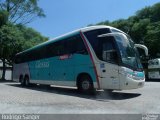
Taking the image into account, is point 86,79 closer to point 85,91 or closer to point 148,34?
point 85,91

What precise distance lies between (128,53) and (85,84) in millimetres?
2800

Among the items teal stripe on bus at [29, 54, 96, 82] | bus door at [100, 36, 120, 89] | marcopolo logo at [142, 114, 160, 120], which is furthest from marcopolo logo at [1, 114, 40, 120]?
teal stripe on bus at [29, 54, 96, 82]

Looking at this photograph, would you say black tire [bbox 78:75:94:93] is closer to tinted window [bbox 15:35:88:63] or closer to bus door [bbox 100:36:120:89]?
bus door [bbox 100:36:120:89]

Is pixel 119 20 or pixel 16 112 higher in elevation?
pixel 119 20

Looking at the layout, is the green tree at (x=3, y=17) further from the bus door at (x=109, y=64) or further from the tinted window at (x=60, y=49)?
the bus door at (x=109, y=64)

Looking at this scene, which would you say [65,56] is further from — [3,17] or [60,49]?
[3,17]

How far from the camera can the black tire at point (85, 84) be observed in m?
13.1

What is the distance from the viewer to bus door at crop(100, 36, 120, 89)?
11.9 m

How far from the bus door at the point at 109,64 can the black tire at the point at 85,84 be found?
92cm

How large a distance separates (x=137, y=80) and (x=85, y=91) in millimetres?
2854

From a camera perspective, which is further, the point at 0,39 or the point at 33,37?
the point at 33,37

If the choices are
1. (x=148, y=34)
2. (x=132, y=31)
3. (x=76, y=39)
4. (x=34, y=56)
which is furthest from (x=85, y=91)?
(x=132, y=31)

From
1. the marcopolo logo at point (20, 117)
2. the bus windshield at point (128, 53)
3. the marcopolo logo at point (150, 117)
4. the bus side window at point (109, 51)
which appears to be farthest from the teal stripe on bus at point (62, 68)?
the marcopolo logo at point (20, 117)

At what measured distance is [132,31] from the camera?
37938mm
